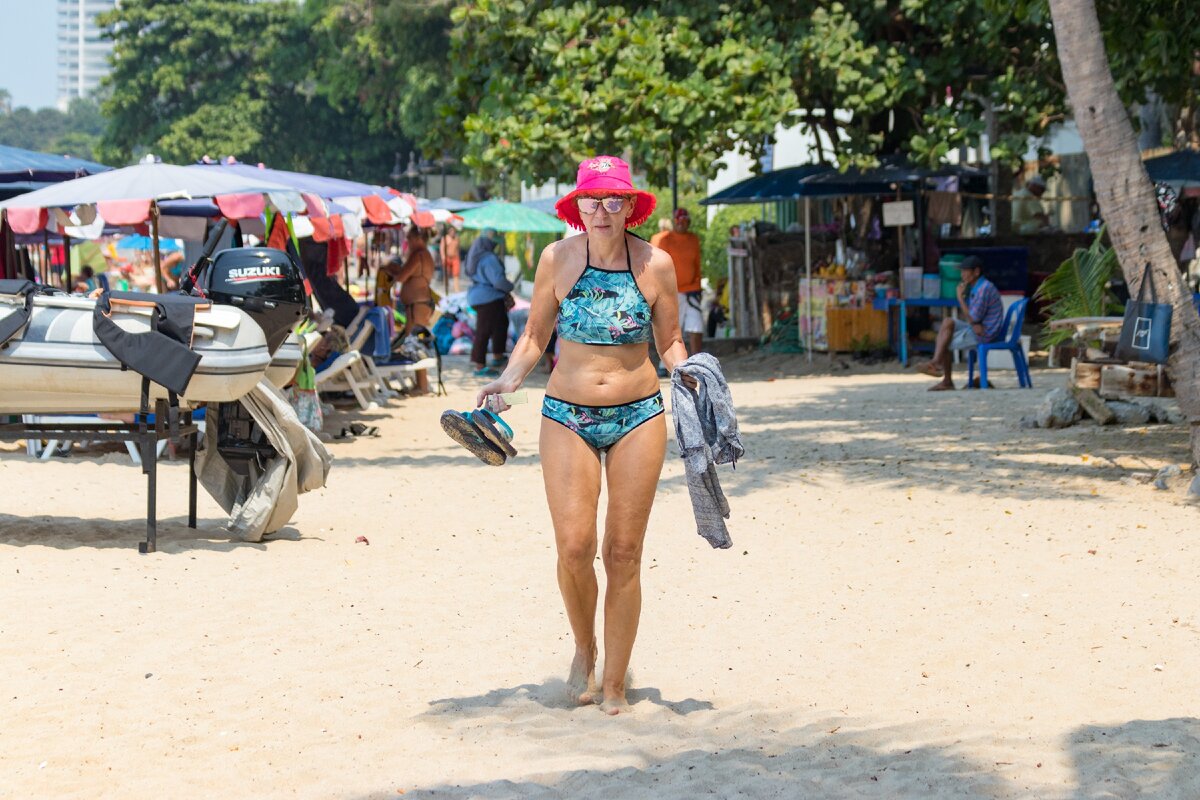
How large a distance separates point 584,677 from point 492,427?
90 centimetres

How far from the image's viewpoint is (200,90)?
57.5 m

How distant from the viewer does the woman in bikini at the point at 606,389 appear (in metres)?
5.13

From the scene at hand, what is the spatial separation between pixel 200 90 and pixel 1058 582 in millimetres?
54076

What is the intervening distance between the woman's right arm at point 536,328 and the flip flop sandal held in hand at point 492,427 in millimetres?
45

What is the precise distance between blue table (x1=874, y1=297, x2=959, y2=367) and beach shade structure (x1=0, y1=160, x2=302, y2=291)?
8.24 m

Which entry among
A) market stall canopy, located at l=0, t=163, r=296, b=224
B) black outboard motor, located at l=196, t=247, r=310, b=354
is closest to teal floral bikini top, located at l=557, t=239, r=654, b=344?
black outboard motor, located at l=196, t=247, r=310, b=354

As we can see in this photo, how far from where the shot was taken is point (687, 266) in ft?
58.2

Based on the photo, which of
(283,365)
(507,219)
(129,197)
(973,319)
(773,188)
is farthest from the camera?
(507,219)

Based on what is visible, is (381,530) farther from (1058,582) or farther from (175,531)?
(1058,582)

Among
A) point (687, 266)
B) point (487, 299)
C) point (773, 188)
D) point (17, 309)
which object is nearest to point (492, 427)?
point (17, 309)

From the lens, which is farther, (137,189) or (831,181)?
(831,181)

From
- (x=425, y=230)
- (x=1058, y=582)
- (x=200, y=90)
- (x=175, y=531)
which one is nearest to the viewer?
(x=1058, y=582)

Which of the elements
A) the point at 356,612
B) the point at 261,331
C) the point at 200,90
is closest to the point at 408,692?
the point at 356,612

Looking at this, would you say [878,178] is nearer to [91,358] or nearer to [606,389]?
[91,358]
